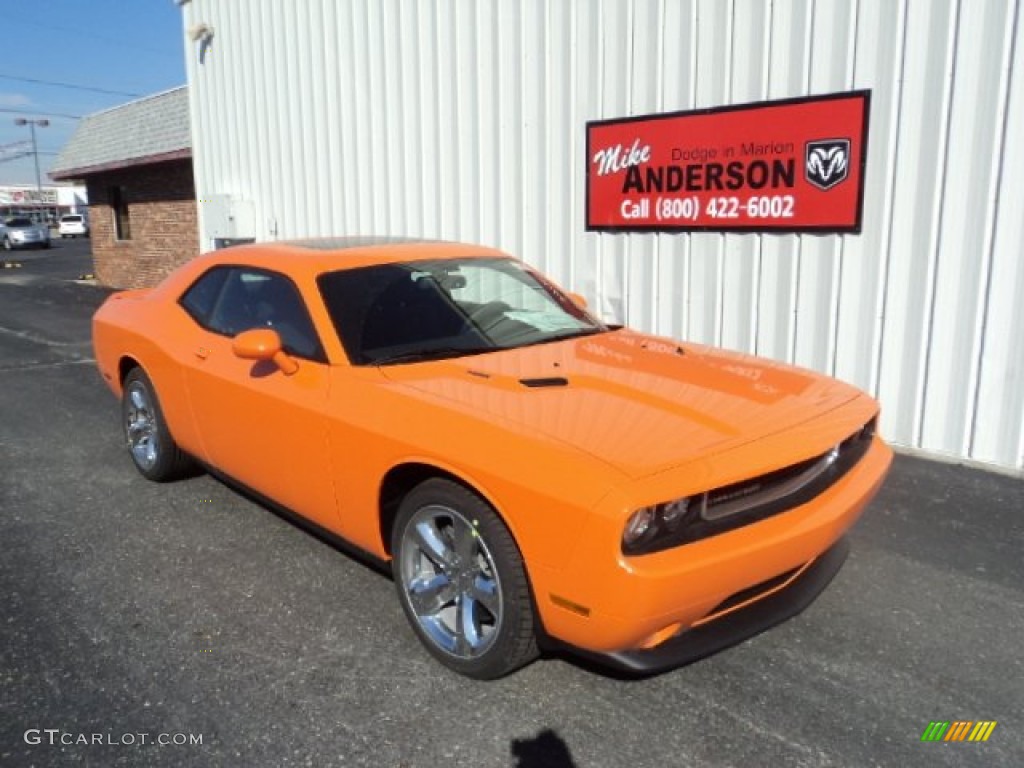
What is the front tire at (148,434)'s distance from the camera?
15.9 feet

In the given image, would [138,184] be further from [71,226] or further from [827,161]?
[71,226]

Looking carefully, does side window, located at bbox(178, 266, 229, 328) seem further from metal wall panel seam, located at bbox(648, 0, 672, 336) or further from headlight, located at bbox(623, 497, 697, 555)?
metal wall panel seam, located at bbox(648, 0, 672, 336)

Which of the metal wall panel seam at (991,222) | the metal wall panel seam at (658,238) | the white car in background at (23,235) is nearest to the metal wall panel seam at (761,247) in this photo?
the metal wall panel seam at (658,238)

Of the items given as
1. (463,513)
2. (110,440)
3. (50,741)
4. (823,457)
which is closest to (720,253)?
(823,457)

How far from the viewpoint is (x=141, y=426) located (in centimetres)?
513

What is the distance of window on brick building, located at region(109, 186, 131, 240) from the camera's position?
1880cm

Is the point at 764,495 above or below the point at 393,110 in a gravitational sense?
below

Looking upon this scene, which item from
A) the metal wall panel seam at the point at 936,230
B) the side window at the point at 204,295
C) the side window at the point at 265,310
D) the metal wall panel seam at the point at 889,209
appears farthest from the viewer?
the metal wall panel seam at the point at 889,209

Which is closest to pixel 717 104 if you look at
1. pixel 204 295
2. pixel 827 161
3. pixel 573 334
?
pixel 827 161

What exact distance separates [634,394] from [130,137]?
17.6 metres

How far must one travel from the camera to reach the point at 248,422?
152 inches

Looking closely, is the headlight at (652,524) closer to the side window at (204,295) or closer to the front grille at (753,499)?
the front grille at (753,499)

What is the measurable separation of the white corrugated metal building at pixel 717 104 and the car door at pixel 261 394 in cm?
376

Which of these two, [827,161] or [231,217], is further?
[231,217]
